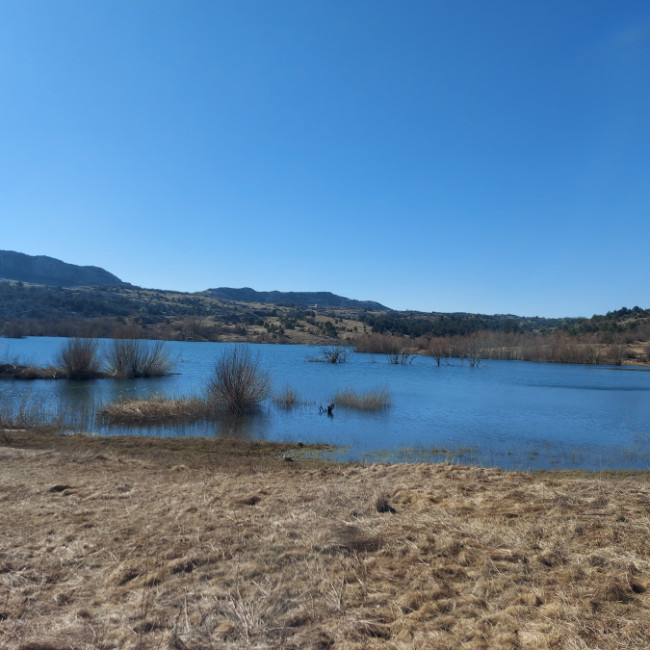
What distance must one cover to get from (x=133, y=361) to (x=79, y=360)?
4.06m

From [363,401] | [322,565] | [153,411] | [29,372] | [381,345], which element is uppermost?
[381,345]

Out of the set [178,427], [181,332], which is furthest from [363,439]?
[181,332]

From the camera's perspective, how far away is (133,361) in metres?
41.2

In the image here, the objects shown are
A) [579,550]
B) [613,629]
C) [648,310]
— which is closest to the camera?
[613,629]

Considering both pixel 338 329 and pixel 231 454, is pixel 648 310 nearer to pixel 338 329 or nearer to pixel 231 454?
pixel 338 329

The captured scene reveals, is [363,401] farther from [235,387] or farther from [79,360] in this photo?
[79,360]

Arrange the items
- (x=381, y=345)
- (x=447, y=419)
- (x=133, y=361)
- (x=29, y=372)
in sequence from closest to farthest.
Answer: (x=447, y=419), (x=29, y=372), (x=133, y=361), (x=381, y=345)

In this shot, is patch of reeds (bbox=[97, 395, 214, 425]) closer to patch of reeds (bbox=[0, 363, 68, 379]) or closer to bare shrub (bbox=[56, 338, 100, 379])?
bare shrub (bbox=[56, 338, 100, 379])

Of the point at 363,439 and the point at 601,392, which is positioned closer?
the point at 363,439

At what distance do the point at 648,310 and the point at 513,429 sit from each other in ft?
359

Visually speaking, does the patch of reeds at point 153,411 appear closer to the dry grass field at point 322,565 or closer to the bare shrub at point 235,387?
the bare shrub at point 235,387

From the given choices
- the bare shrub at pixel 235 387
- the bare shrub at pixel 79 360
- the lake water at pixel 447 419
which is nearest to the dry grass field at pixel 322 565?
the lake water at pixel 447 419

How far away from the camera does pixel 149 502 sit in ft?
27.1

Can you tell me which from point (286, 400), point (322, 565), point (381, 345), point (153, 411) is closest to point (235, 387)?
point (286, 400)
